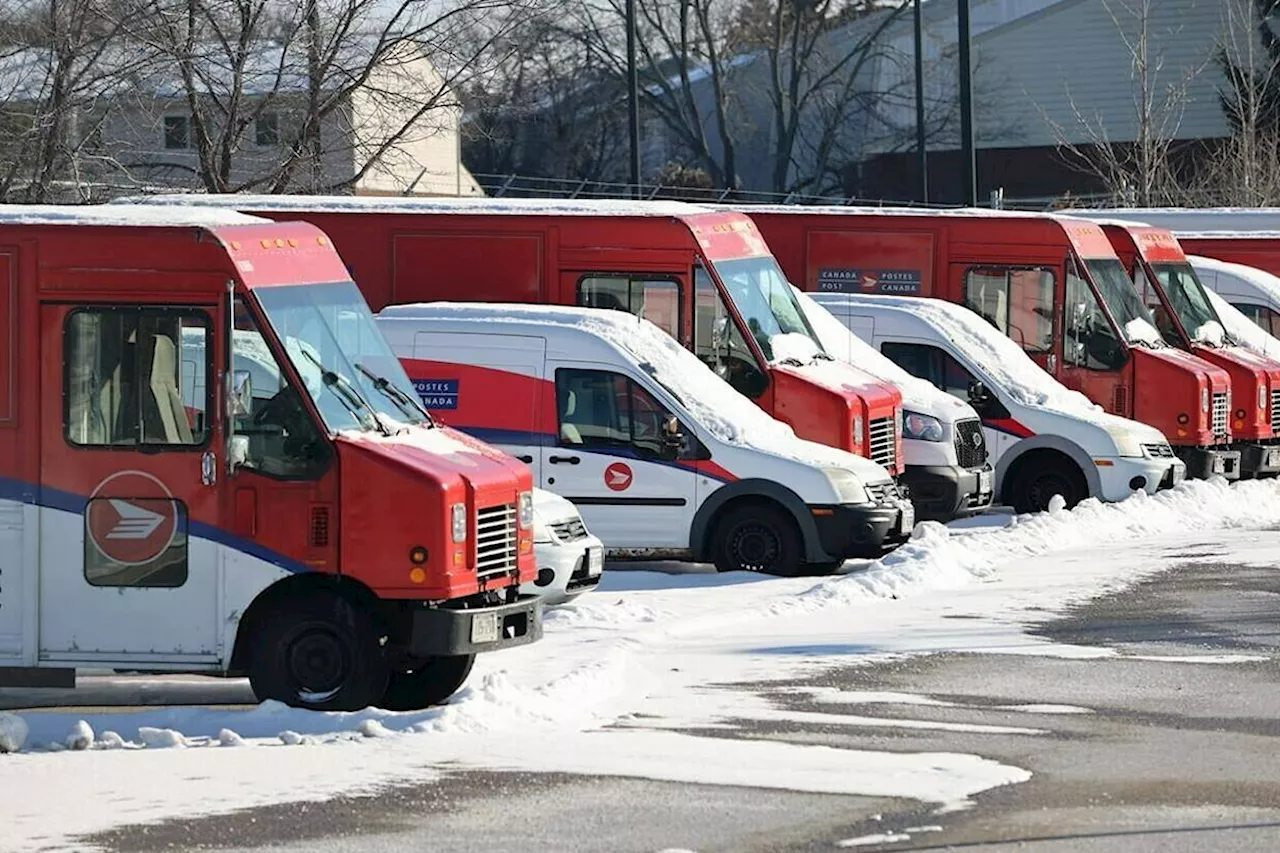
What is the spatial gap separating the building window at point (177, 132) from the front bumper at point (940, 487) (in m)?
9.15

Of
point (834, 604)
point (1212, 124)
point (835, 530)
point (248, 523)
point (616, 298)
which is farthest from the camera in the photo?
point (1212, 124)

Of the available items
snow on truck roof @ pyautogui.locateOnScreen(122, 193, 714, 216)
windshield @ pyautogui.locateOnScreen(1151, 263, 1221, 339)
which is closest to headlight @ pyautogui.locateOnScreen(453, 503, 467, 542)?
snow on truck roof @ pyautogui.locateOnScreen(122, 193, 714, 216)

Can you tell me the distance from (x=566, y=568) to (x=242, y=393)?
139 inches

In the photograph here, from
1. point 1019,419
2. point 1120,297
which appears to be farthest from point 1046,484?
point 1120,297

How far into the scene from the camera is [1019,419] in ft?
71.9

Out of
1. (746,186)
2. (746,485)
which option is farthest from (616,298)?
(746,186)

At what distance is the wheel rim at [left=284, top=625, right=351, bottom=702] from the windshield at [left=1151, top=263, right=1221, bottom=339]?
1534 cm

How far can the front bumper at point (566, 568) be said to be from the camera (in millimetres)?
14609

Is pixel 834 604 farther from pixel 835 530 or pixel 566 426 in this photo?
pixel 566 426

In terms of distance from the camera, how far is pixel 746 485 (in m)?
17.3

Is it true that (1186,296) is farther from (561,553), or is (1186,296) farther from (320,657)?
(320,657)

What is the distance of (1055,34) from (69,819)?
193 ft

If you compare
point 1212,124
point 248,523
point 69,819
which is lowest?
point 69,819

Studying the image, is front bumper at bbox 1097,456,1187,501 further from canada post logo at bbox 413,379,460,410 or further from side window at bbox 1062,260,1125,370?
canada post logo at bbox 413,379,460,410
